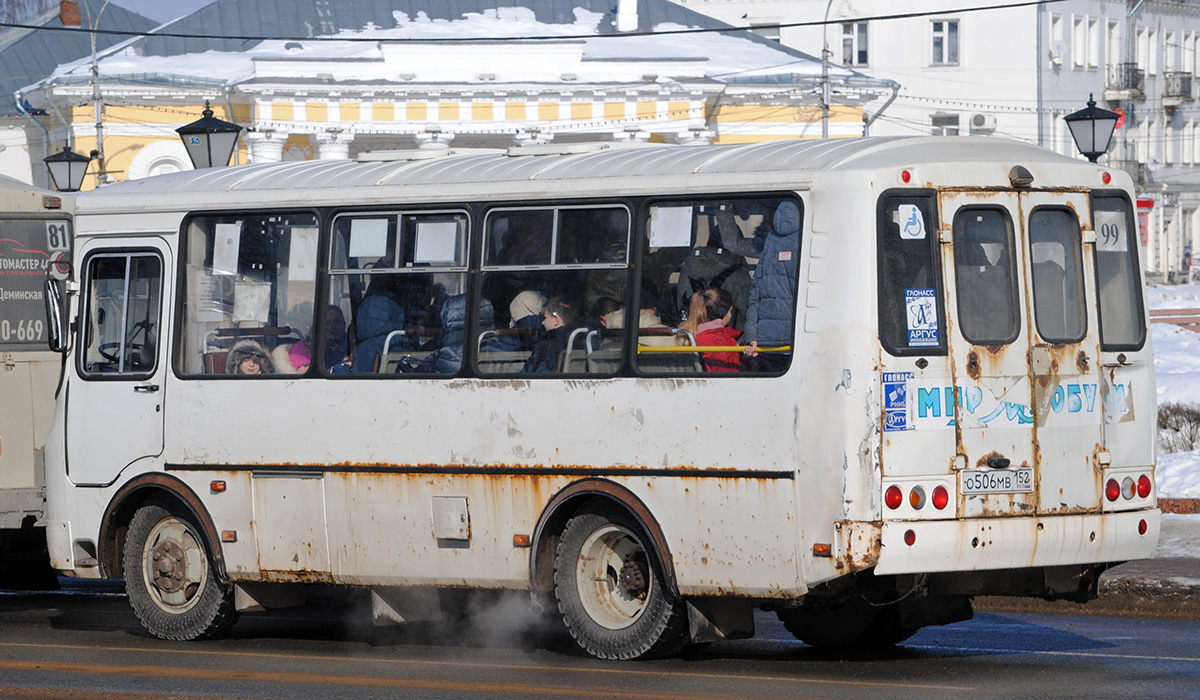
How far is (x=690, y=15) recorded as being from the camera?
69.3 m

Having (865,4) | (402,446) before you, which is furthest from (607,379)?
(865,4)

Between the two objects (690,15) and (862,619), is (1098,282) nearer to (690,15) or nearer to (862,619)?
(862,619)

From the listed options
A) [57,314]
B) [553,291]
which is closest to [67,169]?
[57,314]

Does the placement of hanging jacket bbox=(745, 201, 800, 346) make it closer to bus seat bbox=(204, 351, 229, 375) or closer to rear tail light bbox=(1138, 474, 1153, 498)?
rear tail light bbox=(1138, 474, 1153, 498)

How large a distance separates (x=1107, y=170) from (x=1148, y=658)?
8.04 ft

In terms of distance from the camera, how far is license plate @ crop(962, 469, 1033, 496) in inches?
375

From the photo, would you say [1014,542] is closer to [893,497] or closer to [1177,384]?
[893,497]

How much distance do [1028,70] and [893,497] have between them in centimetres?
7771

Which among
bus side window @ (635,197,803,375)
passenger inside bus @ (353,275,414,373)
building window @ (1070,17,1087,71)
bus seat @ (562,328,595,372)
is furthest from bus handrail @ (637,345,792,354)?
building window @ (1070,17,1087,71)

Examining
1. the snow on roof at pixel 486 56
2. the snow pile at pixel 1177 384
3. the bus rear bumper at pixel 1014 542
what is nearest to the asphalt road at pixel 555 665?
the bus rear bumper at pixel 1014 542

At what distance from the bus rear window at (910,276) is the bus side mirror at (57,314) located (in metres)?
5.28

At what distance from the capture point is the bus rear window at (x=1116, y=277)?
1011 cm

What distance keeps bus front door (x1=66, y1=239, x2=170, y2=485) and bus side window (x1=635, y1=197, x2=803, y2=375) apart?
3253 millimetres

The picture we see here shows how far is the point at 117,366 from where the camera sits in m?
12.2
